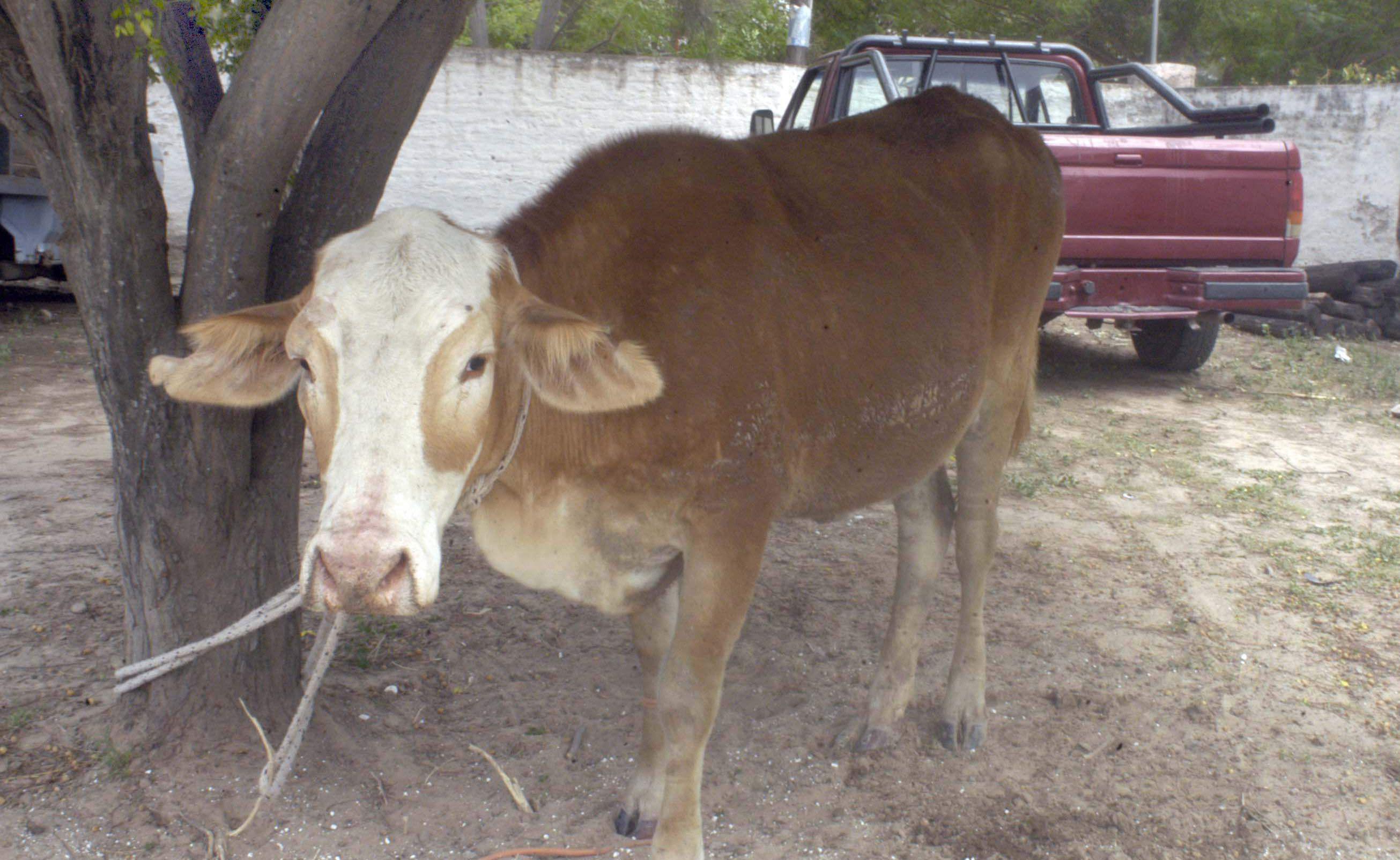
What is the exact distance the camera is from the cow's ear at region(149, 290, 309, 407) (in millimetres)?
2340

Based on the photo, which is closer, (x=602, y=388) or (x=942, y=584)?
(x=602, y=388)

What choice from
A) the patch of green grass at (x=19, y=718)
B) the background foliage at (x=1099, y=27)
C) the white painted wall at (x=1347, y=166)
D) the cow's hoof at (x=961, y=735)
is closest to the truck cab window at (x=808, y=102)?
the cow's hoof at (x=961, y=735)

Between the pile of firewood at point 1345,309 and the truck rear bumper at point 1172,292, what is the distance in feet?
8.95

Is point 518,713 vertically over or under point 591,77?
under

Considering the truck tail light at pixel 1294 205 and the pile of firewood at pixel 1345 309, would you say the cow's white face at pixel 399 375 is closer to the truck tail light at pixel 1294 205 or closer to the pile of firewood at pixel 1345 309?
the truck tail light at pixel 1294 205

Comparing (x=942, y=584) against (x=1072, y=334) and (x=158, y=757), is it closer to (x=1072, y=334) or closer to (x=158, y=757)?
(x=158, y=757)

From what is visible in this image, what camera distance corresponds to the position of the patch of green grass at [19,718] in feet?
10.3

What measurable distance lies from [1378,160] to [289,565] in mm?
12657

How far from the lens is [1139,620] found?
4367mm

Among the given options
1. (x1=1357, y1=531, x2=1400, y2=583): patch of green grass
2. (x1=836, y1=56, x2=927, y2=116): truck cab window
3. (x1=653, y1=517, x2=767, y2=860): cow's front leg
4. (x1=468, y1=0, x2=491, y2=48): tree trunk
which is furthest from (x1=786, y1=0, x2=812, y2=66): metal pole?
(x1=653, y1=517, x2=767, y2=860): cow's front leg

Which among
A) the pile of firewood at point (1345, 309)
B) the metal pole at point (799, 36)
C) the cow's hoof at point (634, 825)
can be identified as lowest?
the cow's hoof at point (634, 825)

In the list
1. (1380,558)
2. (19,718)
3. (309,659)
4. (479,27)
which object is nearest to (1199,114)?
(1380,558)

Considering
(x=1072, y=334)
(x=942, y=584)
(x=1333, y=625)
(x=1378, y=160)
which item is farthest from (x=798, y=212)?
(x=1378, y=160)

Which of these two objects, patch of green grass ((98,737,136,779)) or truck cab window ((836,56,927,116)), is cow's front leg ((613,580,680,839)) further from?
truck cab window ((836,56,927,116))
